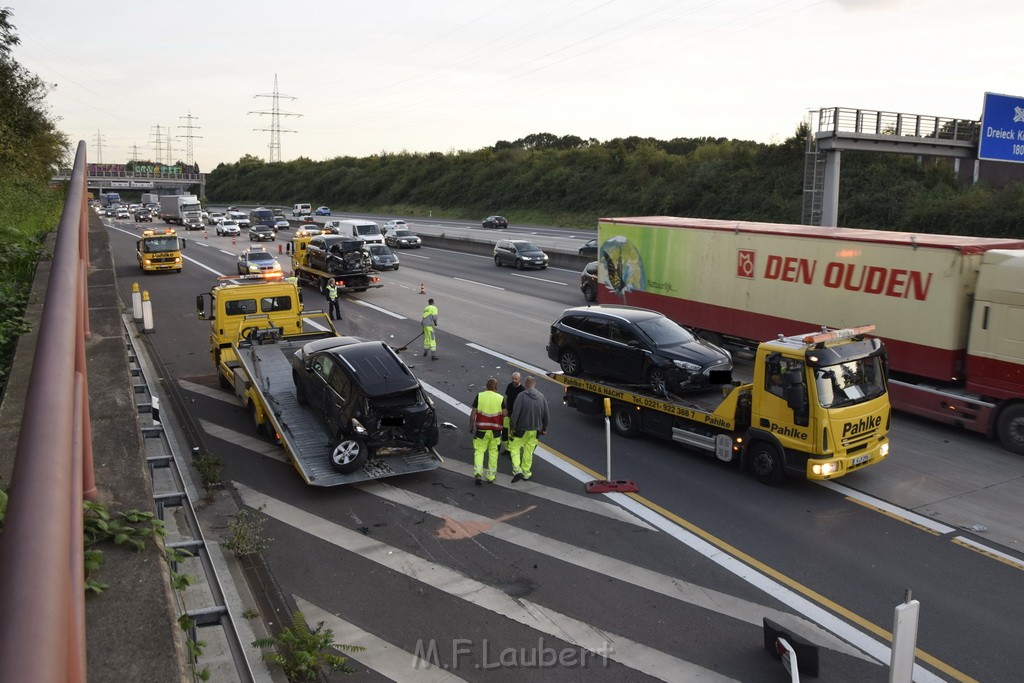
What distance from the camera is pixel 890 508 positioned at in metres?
11.5

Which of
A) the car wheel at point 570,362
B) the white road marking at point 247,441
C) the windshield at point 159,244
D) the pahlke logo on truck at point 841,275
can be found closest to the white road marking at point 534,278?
the windshield at point 159,244

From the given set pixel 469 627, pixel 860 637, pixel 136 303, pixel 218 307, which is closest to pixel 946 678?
pixel 860 637

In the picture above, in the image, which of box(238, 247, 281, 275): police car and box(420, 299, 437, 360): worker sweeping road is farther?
box(238, 247, 281, 275): police car

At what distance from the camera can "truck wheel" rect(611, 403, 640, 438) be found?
14.4 metres

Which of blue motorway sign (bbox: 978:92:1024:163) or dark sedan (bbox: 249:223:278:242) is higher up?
blue motorway sign (bbox: 978:92:1024:163)

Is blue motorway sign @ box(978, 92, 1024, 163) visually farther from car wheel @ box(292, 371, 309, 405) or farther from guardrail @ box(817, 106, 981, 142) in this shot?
car wheel @ box(292, 371, 309, 405)

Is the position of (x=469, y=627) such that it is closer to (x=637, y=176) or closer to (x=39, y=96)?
(x=39, y=96)

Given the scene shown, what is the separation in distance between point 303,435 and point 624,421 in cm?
555

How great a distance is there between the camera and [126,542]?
5215 mm

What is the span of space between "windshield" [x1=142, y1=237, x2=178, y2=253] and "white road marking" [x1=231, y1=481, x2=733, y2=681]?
30034mm

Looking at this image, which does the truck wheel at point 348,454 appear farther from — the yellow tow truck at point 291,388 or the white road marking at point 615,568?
the white road marking at point 615,568

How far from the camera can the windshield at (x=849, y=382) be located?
456 inches

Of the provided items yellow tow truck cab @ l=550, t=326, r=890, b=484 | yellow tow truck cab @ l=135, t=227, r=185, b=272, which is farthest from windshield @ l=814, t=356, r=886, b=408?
yellow tow truck cab @ l=135, t=227, r=185, b=272

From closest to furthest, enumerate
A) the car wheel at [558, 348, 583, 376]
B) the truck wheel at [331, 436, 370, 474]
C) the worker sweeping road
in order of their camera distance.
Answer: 1. the truck wheel at [331, 436, 370, 474]
2. the car wheel at [558, 348, 583, 376]
3. the worker sweeping road
